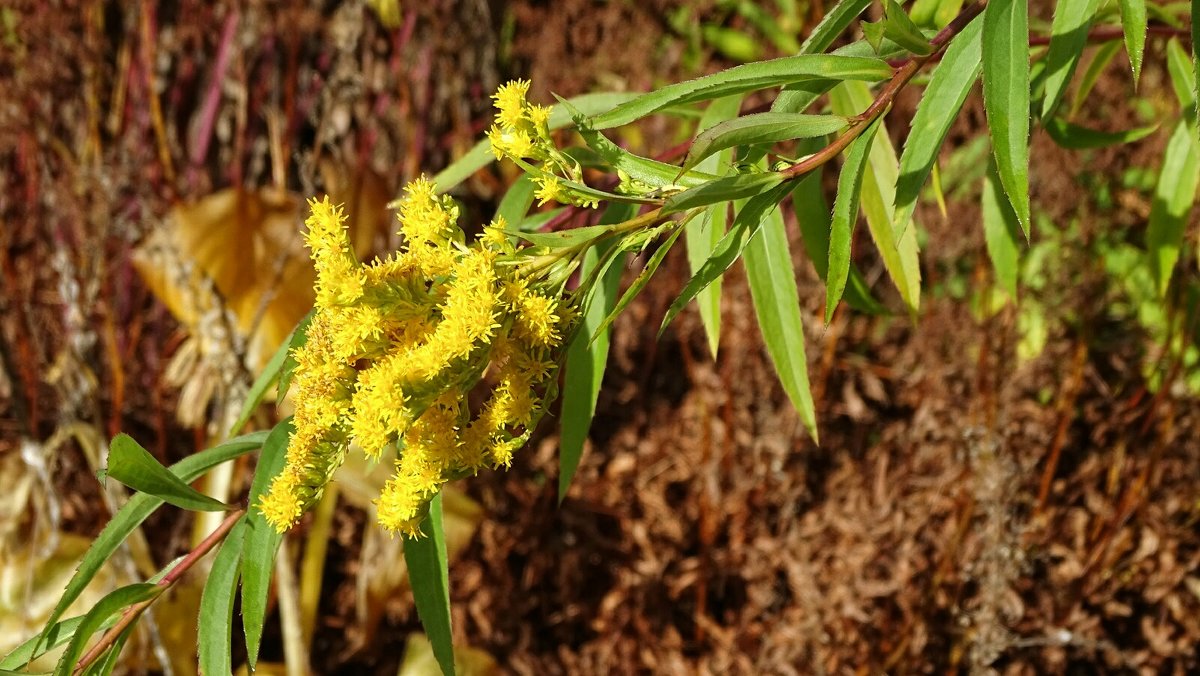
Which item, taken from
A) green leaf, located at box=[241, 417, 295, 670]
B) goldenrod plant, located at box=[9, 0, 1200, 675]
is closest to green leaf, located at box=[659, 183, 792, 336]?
goldenrod plant, located at box=[9, 0, 1200, 675]

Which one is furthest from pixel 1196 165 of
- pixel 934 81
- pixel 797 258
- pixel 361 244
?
pixel 361 244

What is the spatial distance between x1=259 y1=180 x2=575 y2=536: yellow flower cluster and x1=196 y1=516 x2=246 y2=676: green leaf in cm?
15

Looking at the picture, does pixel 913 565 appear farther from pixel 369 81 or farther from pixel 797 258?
pixel 369 81

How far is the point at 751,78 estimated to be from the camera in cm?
81

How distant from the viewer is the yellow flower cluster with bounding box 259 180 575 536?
714 millimetres

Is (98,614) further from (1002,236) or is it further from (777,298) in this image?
(1002,236)

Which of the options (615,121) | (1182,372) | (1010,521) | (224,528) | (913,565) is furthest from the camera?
(1182,372)

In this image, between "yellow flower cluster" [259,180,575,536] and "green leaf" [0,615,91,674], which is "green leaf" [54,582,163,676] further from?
"yellow flower cluster" [259,180,575,536]

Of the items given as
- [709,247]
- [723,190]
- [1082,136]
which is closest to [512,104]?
[723,190]

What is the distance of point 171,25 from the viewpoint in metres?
3.16

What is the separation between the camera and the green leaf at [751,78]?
0.79 meters

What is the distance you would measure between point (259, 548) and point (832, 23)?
64 centimetres

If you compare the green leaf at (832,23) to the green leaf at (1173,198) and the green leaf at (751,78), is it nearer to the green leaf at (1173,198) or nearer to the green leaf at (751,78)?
the green leaf at (751,78)

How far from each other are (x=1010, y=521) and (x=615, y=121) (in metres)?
1.50
